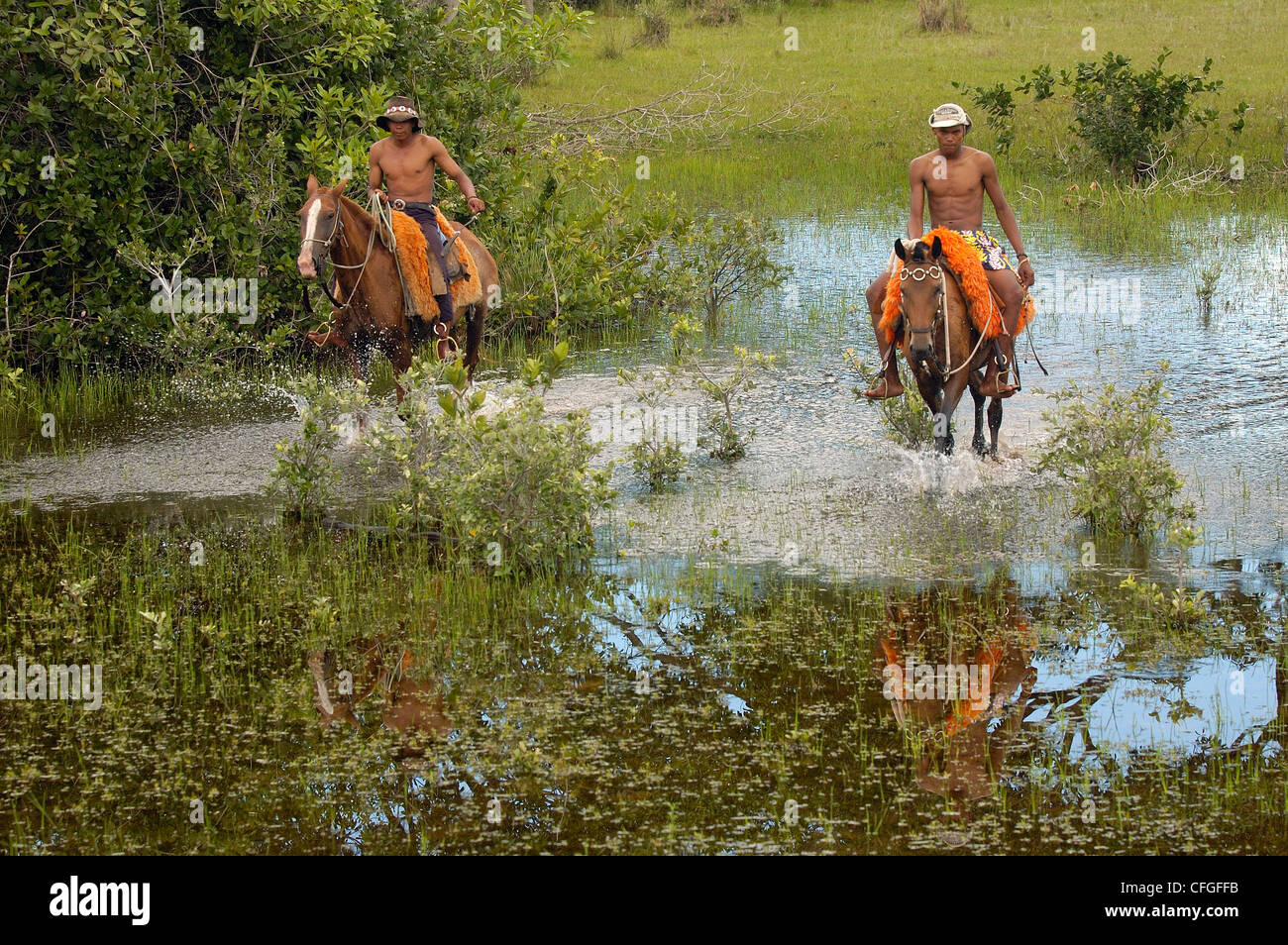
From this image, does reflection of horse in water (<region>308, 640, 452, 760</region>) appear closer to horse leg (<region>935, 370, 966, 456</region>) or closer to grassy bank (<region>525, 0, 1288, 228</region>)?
horse leg (<region>935, 370, 966, 456</region>)

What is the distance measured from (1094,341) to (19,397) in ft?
29.5

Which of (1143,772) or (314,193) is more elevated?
(314,193)

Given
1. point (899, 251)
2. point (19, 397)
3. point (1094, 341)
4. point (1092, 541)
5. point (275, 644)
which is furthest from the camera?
point (1094, 341)

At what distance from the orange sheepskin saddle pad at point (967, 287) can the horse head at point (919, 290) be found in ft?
0.70

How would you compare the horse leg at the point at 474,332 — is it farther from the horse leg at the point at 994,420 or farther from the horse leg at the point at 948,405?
the horse leg at the point at 994,420

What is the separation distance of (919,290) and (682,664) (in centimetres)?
336

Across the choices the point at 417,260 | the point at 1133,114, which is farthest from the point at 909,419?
the point at 1133,114

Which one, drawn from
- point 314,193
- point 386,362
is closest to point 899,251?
point 314,193

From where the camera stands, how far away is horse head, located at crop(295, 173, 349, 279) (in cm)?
1009

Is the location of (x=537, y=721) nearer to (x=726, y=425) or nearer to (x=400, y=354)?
(x=726, y=425)

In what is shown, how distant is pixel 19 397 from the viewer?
12914 mm

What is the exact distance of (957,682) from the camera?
22.7ft
